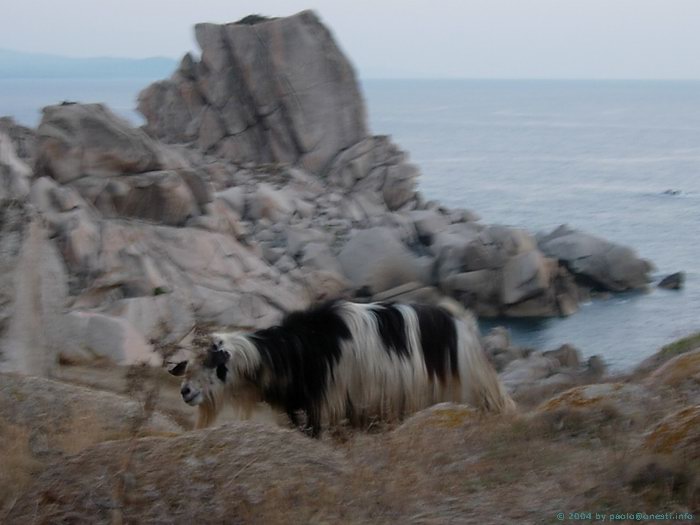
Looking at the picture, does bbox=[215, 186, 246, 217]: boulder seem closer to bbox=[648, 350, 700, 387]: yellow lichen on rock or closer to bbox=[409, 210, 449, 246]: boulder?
bbox=[409, 210, 449, 246]: boulder

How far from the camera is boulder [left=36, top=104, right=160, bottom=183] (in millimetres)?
30938

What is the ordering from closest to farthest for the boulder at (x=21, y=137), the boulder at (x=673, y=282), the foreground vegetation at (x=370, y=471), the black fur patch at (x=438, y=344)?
the foreground vegetation at (x=370, y=471)
the black fur patch at (x=438, y=344)
the boulder at (x=21, y=137)
the boulder at (x=673, y=282)

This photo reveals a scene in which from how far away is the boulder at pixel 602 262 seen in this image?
40.4 metres

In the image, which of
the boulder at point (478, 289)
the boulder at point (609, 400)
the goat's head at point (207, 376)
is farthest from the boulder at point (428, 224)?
the boulder at point (609, 400)

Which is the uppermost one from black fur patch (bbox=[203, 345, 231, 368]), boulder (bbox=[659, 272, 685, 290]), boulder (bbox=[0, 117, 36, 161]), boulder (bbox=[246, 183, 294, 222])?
black fur patch (bbox=[203, 345, 231, 368])

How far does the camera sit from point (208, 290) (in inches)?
1170

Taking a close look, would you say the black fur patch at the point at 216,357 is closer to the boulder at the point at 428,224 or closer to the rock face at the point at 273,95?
the boulder at the point at 428,224

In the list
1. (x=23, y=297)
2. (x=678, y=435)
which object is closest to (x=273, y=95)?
(x=23, y=297)

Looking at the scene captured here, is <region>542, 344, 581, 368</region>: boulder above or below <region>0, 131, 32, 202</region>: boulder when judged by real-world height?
below

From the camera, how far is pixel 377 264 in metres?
37.8

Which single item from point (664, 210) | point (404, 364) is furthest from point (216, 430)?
point (664, 210)

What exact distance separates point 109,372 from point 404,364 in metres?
6.24

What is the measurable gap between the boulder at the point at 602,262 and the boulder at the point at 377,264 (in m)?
6.45

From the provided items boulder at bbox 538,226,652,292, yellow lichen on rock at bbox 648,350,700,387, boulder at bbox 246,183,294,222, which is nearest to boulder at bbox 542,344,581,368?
boulder at bbox 538,226,652,292
